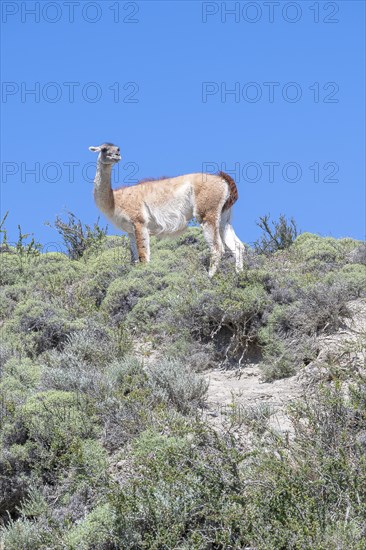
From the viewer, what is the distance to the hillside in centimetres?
702

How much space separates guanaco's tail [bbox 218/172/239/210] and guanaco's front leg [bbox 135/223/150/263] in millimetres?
1573

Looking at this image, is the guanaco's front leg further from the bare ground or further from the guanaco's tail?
the bare ground

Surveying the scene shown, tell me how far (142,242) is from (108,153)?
73.4 inches

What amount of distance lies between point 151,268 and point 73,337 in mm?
3312

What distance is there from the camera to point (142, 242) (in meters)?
16.7

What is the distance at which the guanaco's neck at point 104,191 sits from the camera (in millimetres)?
17031

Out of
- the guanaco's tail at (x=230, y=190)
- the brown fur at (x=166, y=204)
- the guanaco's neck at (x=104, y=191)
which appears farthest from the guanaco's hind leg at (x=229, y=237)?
the guanaco's neck at (x=104, y=191)

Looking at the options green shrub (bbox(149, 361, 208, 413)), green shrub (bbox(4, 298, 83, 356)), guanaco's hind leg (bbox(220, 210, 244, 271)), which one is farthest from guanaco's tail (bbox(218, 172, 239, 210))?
green shrub (bbox(149, 361, 208, 413))

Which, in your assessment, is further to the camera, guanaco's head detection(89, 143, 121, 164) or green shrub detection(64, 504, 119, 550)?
guanaco's head detection(89, 143, 121, 164)

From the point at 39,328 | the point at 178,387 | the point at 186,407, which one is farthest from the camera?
the point at 39,328

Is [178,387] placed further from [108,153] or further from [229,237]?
[108,153]

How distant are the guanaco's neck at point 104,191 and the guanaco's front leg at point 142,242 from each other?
0.70 meters

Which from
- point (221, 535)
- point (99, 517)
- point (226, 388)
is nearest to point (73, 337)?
point (226, 388)

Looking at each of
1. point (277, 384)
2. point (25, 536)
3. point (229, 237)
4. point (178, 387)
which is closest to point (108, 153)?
point (229, 237)
